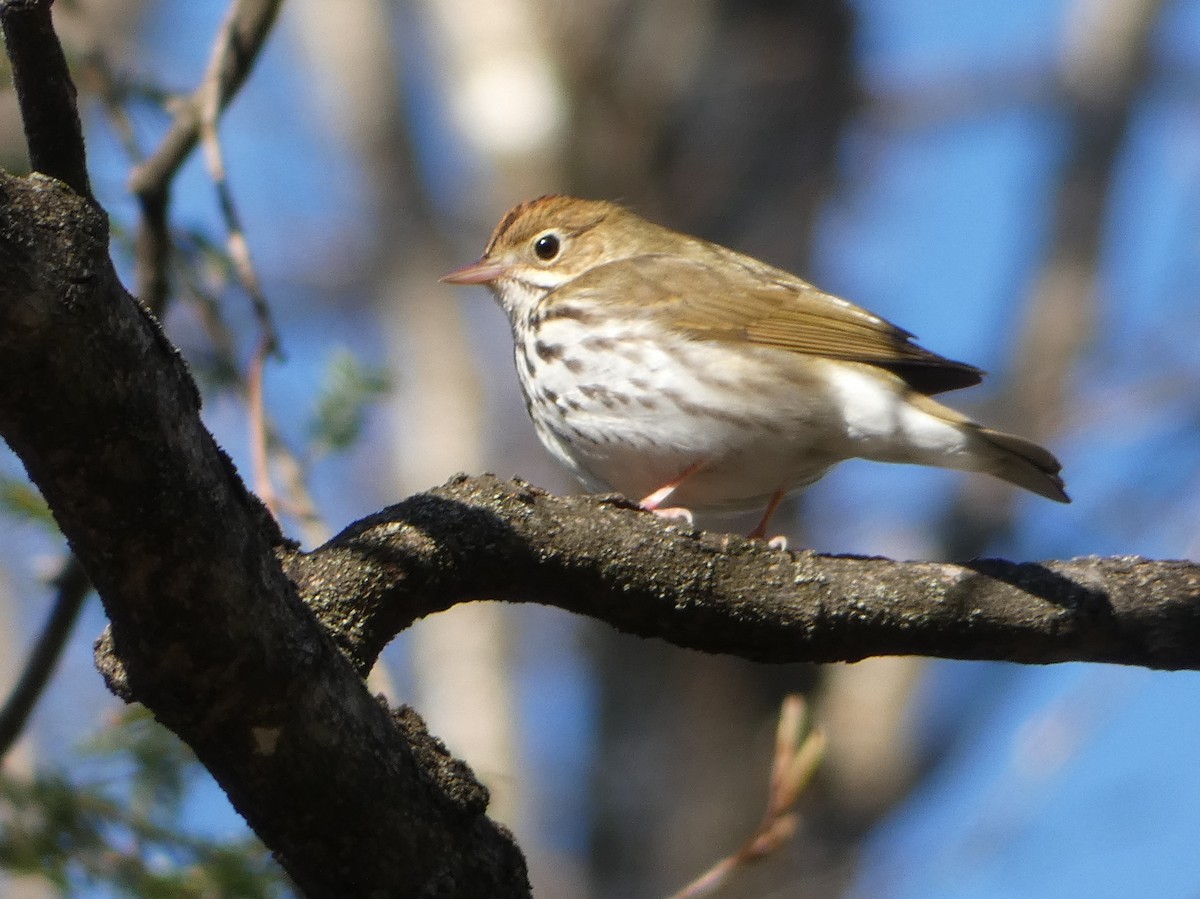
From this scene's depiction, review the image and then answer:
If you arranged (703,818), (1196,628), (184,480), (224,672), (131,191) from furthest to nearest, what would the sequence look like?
1. (703,818)
2. (131,191)
3. (1196,628)
4. (224,672)
5. (184,480)

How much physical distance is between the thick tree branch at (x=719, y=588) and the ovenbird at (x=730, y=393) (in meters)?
1.09

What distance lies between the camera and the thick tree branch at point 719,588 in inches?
102

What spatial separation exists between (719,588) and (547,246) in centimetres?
Answer: 303

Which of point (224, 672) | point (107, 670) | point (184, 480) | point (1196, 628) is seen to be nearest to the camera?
point (184, 480)

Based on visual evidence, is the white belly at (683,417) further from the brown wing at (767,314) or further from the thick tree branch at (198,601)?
the thick tree branch at (198,601)

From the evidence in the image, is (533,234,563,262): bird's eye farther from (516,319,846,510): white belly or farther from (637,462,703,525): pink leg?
(637,462,703,525): pink leg

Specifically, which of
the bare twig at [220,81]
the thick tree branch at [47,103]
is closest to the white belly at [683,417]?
the bare twig at [220,81]

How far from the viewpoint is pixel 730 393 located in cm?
454

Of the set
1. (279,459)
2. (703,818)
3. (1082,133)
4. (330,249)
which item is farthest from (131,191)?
(330,249)

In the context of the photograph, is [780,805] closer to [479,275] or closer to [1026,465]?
[1026,465]

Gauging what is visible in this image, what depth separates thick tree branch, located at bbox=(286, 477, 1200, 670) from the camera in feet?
8.50

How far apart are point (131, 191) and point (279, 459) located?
2.59 ft

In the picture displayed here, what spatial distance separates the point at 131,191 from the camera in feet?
12.8

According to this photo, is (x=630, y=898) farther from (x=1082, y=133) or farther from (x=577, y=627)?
(x=1082, y=133)
